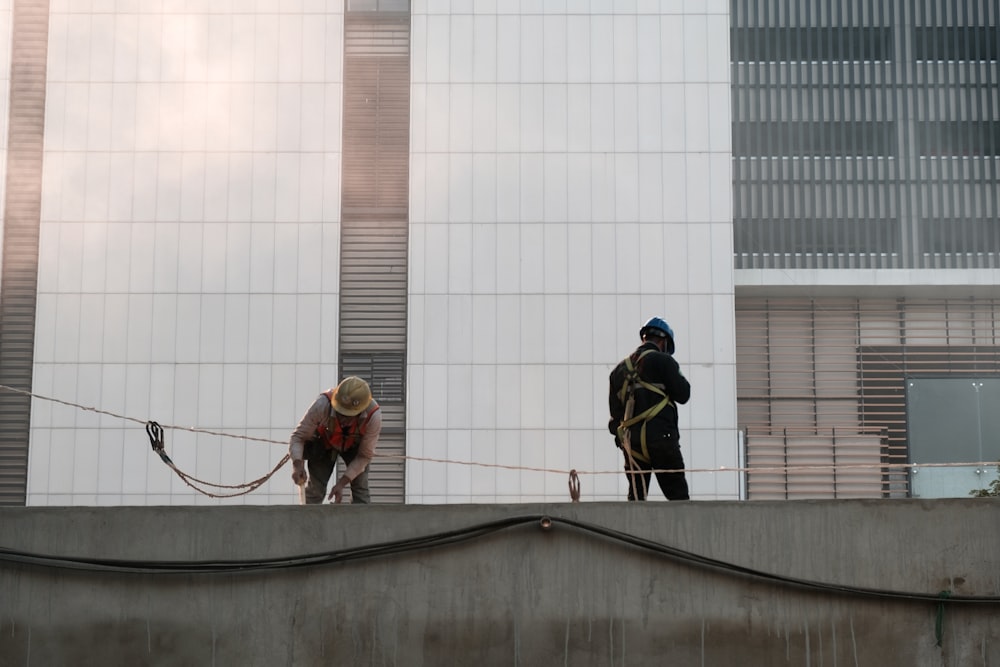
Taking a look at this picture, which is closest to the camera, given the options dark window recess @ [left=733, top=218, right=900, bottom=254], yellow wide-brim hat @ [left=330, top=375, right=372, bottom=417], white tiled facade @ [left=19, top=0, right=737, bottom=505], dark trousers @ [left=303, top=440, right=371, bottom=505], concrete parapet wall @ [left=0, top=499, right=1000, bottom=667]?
concrete parapet wall @ [left=0, top=499, right=1000, bottom=667]

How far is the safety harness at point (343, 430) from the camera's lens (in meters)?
10.0

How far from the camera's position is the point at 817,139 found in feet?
263

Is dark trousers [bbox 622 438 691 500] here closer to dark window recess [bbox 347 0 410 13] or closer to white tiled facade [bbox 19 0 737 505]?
white tiled facade [bbox 19 0 737 505]

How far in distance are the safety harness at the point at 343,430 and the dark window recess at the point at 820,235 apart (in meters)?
69.0

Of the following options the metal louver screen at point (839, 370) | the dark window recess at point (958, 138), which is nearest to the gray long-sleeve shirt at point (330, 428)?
the metal louver screen at point (839, 370)

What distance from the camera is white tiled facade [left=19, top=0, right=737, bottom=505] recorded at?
77.9 ft

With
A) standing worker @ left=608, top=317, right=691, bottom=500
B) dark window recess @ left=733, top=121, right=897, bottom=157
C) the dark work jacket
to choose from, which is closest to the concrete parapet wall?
standing worker @ left=608, top=317, right=691, bottom=500

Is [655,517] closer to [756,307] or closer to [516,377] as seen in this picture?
[516,377]

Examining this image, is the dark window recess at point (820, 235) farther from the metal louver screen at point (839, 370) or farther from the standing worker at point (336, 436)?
the standing worker at point (336, 436)

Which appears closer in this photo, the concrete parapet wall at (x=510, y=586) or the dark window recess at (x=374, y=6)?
the concrete parapet wall at (x=510, y=586)

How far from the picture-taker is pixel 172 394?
23.9 metres

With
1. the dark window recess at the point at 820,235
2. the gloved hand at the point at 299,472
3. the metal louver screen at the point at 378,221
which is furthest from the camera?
the dark window recess at the point at 820,235

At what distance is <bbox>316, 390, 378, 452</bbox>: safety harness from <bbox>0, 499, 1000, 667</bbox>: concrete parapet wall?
4.52 feet

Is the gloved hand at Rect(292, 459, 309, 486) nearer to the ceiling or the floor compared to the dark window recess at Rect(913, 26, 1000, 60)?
nearer to the floor
